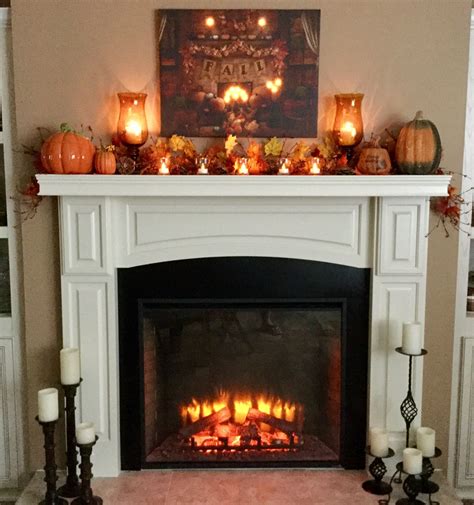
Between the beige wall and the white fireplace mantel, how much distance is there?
0.90ft

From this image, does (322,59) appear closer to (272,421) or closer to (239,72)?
(239,72)

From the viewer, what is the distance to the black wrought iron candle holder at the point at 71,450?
306 cm

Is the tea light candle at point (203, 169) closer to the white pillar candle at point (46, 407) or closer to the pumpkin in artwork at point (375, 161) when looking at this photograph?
the pumpkin in artwork at point (375, 161)

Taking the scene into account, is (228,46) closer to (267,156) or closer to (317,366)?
(267,156)

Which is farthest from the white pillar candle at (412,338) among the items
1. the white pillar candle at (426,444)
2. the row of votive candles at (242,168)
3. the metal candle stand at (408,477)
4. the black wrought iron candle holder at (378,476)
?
the row of votive candles at (242,168)

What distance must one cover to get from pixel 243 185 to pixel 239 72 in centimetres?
54

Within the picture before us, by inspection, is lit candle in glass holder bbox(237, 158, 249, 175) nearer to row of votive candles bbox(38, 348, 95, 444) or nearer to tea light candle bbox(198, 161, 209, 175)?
tea light candle bbox(198, 161, 209, 175)

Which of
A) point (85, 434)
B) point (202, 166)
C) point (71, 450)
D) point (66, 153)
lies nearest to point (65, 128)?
point (66, 153)

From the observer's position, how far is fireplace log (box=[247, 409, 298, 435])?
11.0 ft

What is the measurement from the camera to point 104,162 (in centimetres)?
296

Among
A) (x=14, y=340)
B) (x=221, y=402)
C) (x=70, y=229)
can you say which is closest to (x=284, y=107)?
(x=70, y=229)

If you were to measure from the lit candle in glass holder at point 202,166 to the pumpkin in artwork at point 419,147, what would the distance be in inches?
33.0

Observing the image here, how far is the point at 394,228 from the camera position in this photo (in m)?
3.08

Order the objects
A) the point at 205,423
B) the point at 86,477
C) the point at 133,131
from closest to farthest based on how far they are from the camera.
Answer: the point at 86,477, the point at 133,131, the point at 205,423
